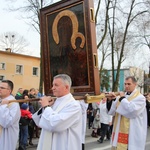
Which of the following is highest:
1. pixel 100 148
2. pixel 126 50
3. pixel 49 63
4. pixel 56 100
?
pixel 126 50

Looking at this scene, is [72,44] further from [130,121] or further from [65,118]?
[130,121]

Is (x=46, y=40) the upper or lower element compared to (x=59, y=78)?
upper

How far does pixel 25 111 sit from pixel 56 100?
457 centimetres

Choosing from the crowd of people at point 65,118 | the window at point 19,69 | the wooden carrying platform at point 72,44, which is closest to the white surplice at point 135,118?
the crowd of people at point 65,118

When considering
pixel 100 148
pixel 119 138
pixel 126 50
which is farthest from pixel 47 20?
pixel 126 50

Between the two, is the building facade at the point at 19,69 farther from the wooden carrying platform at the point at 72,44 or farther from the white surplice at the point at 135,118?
the white surplice at the point at 135,118

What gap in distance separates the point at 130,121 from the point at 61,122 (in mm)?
2317

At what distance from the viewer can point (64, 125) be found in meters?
3.52

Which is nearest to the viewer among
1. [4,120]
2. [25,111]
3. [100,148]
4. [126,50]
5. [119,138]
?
[4,120]

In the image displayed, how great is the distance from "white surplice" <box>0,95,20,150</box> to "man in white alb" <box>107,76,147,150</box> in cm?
183

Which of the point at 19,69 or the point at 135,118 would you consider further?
the point at 19,69

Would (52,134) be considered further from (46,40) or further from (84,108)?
(84,108)

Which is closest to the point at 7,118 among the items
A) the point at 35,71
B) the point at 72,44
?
the point at 72,44

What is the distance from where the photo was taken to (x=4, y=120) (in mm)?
4379
